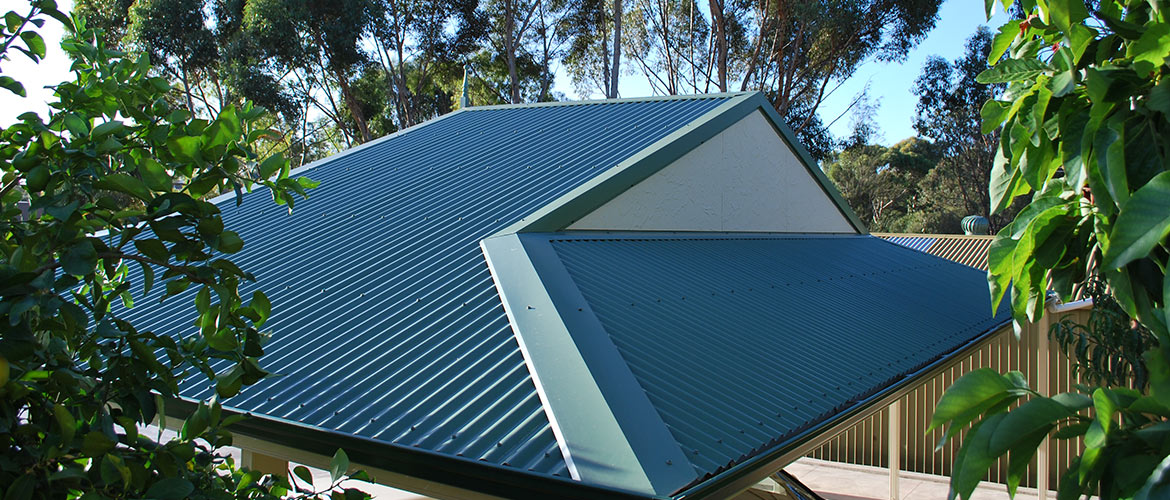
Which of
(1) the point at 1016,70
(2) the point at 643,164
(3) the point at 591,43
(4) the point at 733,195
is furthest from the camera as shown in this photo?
(3) the point at 591,43

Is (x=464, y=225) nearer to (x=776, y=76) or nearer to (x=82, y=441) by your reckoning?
(x=82, y=441)

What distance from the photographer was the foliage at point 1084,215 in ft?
5.61

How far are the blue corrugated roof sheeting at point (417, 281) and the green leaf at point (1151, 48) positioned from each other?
277 cm

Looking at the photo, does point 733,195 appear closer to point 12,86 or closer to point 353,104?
point 12,86

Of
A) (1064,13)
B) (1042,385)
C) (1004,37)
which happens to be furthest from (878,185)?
(1064,13)

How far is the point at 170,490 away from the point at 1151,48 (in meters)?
2.67

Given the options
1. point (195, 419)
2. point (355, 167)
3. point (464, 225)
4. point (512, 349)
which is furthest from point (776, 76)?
point (195, 419)

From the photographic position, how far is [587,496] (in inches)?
143

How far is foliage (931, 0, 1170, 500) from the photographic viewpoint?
171cm

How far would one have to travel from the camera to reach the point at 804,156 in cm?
1294

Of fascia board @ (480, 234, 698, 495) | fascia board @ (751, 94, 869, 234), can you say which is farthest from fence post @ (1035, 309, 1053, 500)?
fascia board @ (480, 234, 698, 495)

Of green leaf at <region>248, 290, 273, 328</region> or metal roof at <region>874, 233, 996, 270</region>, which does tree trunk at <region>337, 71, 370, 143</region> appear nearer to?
metal roof at <region>874, 233, 996, 270</region>

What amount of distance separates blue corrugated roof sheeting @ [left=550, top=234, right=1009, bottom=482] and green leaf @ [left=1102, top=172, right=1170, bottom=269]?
250 centimetres

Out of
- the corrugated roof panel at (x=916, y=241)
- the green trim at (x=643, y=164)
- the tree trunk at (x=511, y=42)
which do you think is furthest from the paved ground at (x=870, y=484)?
the tree trunk at (x=511, y=42)
